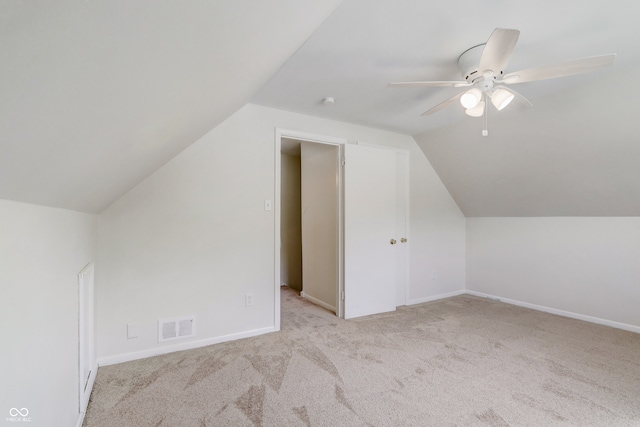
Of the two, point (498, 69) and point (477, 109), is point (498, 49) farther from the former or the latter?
point (477, 109)

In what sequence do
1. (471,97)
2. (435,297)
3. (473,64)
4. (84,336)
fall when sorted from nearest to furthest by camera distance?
(84,336), (471,97), (473,64), (435,297)

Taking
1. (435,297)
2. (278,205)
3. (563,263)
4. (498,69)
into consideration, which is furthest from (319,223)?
(563,263)

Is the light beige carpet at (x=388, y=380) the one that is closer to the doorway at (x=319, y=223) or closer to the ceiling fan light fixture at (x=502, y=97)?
the doorway at (x=319, y=223)

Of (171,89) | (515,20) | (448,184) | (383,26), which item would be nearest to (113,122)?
(171,89)

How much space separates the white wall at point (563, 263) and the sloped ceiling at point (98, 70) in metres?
3.91

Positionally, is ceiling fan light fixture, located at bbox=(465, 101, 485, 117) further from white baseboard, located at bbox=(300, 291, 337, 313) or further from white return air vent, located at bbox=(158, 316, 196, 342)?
white return air vent, located at bbox=(158, 316, 196, 342)

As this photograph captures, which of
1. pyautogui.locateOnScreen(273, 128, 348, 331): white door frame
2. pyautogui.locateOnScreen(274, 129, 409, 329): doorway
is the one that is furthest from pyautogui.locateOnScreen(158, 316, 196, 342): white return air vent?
pyautogui.locateOnScreen(274, 129, 409, 329): doorway

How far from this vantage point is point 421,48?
6.35 feet

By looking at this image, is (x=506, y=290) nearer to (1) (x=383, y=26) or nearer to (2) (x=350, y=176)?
(2) (x=350, y=176)

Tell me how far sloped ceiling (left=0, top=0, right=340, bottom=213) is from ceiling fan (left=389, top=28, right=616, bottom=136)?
924mm

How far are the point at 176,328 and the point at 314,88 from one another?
2.37 m

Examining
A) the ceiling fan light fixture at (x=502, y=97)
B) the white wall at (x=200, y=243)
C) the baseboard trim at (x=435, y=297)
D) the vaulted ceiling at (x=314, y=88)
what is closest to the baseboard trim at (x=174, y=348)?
the white wall at (x=200, y=243)

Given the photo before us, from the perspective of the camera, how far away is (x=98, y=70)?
1.67 ft

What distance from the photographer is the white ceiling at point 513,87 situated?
5.45 ft
